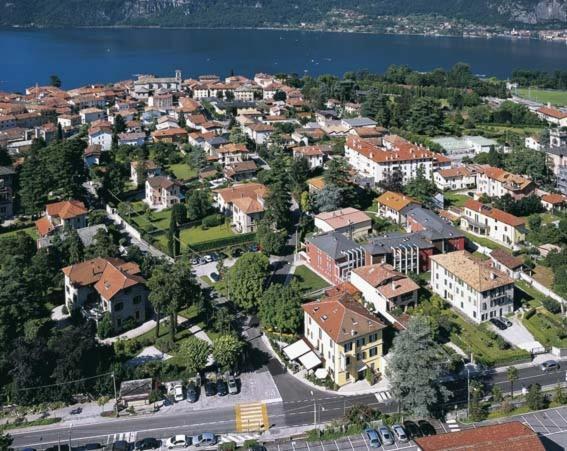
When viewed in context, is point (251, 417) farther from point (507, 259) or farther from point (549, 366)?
point (507, 259)

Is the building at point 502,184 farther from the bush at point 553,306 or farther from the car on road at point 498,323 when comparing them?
the car on road at point 498,323

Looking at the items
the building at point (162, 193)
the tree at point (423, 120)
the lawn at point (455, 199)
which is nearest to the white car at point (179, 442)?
the building at point (162, 193)

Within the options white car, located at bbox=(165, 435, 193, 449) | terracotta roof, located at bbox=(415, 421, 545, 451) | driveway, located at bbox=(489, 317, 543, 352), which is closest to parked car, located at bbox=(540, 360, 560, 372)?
driveway, located at bbox=(489, 317, 543, 352)

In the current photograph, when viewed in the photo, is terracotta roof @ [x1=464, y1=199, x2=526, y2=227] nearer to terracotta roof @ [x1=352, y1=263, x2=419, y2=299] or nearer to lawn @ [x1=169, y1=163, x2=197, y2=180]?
terracotta roof @ [x1=352, y1=263, x2=419, y2=299]

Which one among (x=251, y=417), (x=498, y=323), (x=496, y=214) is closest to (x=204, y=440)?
(x=251, y=417)

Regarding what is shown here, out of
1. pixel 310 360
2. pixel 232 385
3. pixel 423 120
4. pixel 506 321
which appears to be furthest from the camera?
pixel 423 120

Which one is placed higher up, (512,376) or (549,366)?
(512,376)
